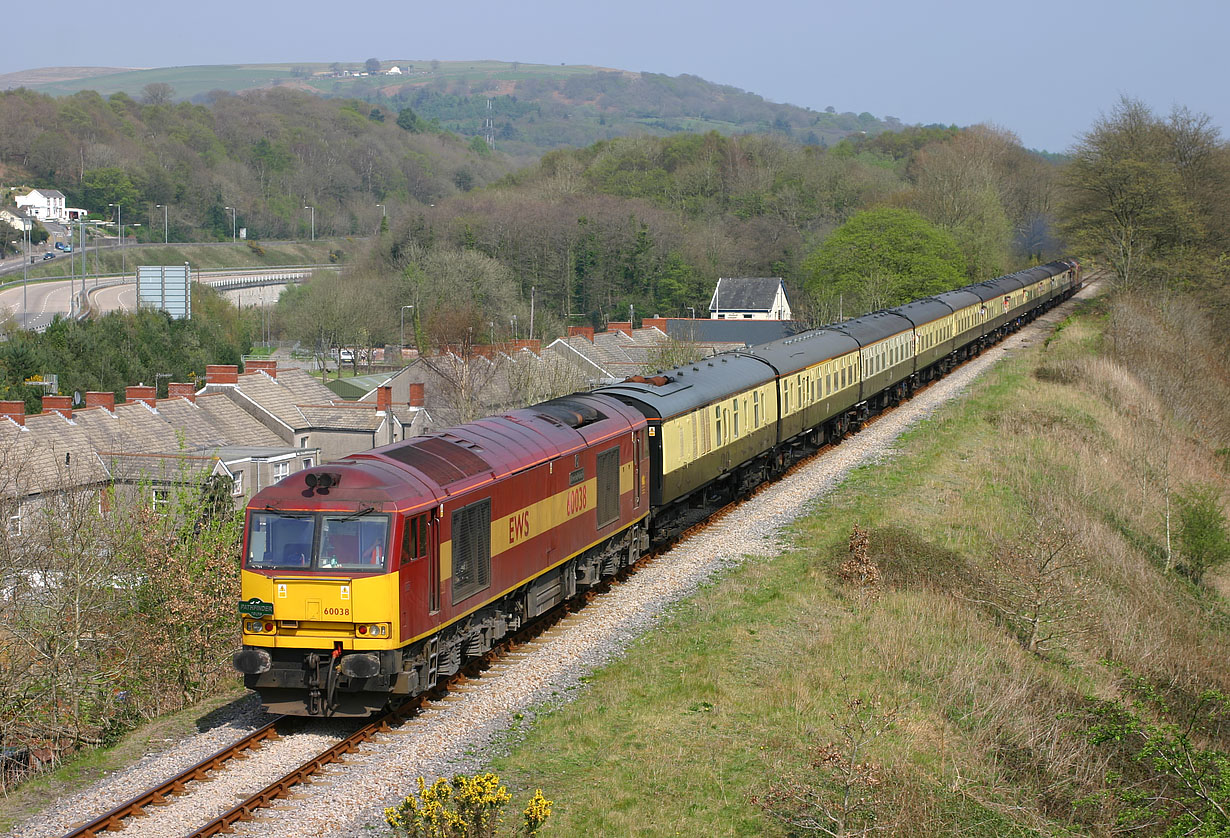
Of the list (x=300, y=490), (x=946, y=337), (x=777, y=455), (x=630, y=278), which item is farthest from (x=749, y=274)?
(x=300, y=490)

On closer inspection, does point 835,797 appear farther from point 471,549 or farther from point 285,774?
point 285,774

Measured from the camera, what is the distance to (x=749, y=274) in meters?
122

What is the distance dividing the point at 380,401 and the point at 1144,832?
139 feet

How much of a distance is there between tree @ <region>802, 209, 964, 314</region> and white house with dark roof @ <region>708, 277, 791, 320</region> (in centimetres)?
1802

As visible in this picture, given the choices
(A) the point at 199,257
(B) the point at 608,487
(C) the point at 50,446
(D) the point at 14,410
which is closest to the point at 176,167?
(A) the point at 199,257

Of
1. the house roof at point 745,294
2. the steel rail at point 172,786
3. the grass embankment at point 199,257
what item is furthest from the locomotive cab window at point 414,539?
the grass embankment at point 199,257

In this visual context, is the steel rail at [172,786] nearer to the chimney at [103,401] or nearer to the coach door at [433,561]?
the coach door at [433,561]

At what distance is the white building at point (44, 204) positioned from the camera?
508 ft

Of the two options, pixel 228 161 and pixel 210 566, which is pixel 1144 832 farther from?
pixel 228 161

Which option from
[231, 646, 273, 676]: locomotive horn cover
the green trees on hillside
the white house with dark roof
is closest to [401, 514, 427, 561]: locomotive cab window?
[231, 646, 273, 676]: locomotive horn cover

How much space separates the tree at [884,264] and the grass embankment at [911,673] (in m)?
47.2

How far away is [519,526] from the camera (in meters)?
17.5

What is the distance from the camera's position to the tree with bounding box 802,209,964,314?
3123 inches

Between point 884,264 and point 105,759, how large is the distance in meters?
72.7
